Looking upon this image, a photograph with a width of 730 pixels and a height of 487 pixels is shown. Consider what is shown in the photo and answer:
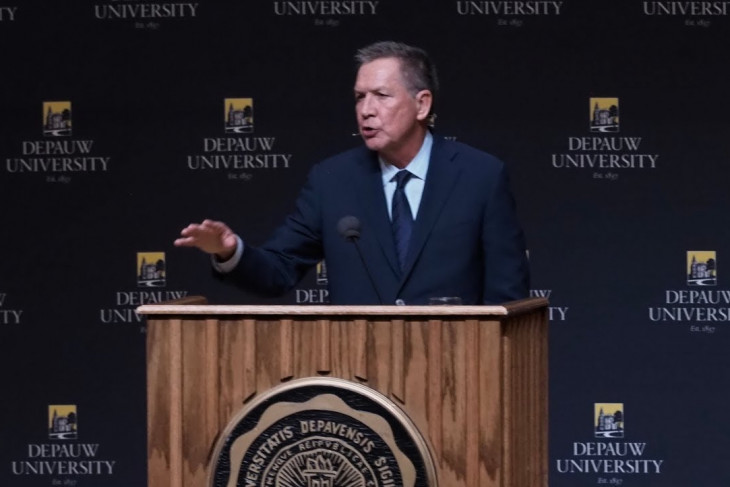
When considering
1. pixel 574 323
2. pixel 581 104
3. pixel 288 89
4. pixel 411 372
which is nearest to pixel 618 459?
pixel 574 323

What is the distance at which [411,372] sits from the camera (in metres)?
3.04

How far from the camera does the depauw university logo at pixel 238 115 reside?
6.14 meters

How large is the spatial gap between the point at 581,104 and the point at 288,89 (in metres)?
1.29

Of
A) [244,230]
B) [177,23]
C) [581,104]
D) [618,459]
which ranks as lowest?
[618,459]

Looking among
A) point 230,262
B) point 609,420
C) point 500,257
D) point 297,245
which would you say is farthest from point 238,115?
point 230,262

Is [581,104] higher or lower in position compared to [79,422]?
higher

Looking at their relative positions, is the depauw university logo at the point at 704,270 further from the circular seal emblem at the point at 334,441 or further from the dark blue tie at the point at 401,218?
the circular seal emblem at the point at 334,441

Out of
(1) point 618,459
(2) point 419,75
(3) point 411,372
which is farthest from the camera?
(1) point 618,459

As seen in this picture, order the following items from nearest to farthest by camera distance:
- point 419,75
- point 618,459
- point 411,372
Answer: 1. point 411,372
2. point 419,75
3. point 618,459

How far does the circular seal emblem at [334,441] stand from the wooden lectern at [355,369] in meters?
0.04

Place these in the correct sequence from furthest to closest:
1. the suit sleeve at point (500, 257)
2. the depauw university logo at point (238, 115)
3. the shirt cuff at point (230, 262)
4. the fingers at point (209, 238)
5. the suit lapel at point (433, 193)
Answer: the depauw university logo at point (238, 115) → the suit sleeve at point (500, 257) → the suit lapel at point (433, 193) → the shirt cuff at point (230, 262) → the fingers at point (209, 238)

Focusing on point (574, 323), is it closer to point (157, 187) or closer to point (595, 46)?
point (595, 46)

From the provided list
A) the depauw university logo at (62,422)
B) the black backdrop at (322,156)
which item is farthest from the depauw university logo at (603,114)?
the depauw university logo at (62,422)

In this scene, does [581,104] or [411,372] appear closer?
[411,372]
